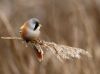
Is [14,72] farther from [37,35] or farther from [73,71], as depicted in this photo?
[37,35]

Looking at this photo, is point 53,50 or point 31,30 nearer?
point 31,30

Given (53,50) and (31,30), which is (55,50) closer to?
(53,50)

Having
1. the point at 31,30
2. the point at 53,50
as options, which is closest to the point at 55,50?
the point at 53,50

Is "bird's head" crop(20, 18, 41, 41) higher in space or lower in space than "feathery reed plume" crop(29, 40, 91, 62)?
higher

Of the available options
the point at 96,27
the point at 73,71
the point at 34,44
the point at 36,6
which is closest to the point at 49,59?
the point at 73,71

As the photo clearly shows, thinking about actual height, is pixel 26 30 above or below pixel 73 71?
above

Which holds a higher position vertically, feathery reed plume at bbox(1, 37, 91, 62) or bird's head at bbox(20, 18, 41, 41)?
bird's head at bbox(20, 18, 41, 41)

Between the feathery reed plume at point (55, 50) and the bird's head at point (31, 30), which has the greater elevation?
the bird's head at point (31, 30)

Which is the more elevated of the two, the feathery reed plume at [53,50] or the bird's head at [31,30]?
the bird's head at [31,30]
